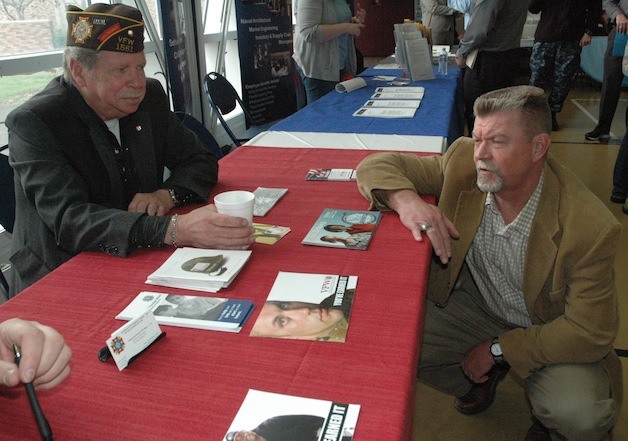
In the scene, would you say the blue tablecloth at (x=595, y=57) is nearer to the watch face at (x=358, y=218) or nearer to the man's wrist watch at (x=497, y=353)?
the man's wrist watch at (x=497, y=353)

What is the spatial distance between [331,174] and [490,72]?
104 inches

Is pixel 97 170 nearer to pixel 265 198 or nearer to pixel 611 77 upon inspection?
pixel 265 198

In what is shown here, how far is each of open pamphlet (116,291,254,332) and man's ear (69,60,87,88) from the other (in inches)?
31.3

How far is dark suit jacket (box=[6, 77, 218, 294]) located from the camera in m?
1.39

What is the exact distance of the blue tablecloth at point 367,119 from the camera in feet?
8.93

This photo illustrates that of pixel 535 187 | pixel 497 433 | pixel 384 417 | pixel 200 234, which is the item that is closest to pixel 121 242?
pixel 200 234

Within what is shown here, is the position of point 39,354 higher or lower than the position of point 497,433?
higher

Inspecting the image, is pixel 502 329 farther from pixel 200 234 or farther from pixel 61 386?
pixel 61 386

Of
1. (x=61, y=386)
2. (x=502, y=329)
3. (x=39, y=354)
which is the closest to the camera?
(x=39, y=354)

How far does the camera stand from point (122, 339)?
0.92 metres

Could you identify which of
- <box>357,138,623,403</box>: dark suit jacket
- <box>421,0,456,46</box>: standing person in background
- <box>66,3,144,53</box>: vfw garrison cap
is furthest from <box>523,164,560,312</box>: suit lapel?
<box>421,0,456,46</box>: standing person in background

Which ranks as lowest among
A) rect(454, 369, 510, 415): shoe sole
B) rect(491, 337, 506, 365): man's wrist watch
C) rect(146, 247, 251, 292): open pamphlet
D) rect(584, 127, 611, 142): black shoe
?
rect(454, 369, 510, 415): shoe sole

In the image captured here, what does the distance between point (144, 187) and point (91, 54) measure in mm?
459

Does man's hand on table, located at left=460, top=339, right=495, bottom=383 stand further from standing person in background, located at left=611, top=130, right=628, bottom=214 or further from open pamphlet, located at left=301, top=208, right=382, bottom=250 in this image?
standing person in background, located at left=611, top=130, right=628, bottom=214
